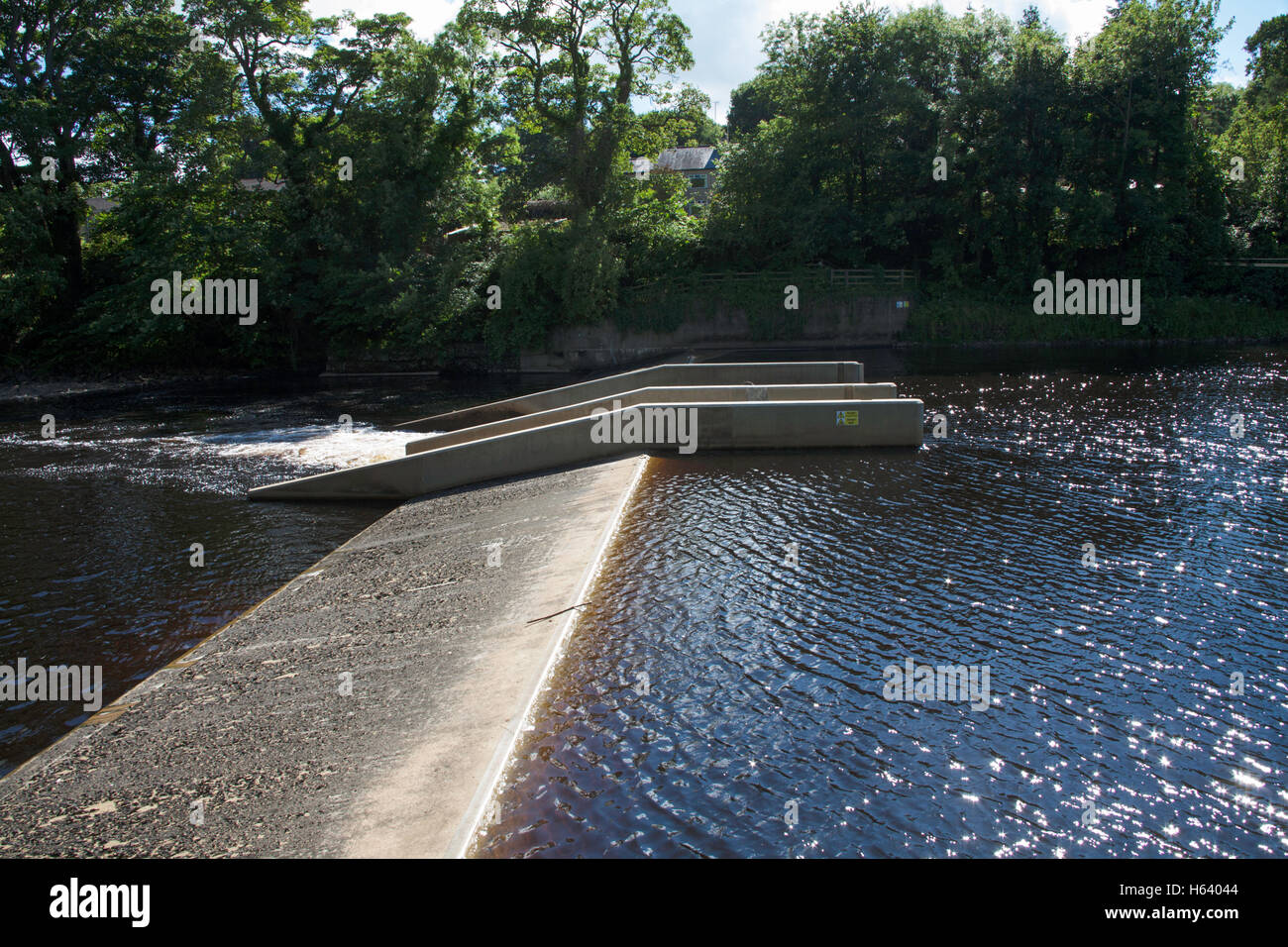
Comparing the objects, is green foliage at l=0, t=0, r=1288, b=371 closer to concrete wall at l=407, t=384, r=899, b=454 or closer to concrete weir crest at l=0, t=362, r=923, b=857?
concrete wall at l=407, t=384, r=899, b=454

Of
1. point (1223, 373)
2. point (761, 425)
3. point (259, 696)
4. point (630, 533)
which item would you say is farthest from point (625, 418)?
point (1223, 373)

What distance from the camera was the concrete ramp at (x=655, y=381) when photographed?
82.4 feet

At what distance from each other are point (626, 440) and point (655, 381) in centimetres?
793

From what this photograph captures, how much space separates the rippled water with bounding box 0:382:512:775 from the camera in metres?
10.7

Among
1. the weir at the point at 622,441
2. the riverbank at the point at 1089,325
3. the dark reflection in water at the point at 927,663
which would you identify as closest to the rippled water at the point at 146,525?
the weir at the point at 622,441

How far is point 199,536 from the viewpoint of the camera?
15.1 meters

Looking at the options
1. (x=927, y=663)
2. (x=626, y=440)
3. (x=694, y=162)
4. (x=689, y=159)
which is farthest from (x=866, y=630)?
(x=689, y=159)

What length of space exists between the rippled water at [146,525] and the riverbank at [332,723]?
93 centimetres

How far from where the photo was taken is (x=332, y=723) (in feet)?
26.5

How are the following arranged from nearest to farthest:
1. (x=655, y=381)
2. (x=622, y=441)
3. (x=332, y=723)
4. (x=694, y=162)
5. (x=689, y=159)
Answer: (x=332, y=723), (x=622, y=441), (x=655, y=381), (x=694, y=162), (x=689, y=159)

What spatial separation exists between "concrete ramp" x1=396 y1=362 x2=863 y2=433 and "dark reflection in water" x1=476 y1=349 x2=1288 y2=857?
1054cm

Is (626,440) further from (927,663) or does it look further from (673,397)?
(927,663)

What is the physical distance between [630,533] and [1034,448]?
9761 millimetres

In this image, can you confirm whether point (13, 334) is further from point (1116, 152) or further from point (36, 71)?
point (1116, 152)
